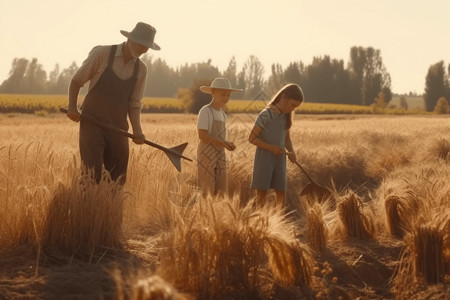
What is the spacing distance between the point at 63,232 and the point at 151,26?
1.82m

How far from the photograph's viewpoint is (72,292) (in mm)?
3395

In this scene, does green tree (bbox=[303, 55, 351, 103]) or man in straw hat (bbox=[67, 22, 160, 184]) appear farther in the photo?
green tree (bbox=[303, 55, 351, 103])

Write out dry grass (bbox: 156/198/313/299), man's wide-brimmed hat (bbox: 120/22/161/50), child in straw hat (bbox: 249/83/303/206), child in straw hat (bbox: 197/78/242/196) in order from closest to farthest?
dry grass (bbox: 156/198/313/299) → man's wide-brimmed hat (bbox: 120/22/161/50) → child in straw hat (bbox: 249/83/303/206) → child in straw hat (bbox: 197/78/242/196)

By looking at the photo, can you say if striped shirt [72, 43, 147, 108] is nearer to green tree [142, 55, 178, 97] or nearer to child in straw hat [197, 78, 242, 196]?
child in straw hat [197, 78, 242, 196]

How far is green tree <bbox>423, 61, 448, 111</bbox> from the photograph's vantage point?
71.2 metres

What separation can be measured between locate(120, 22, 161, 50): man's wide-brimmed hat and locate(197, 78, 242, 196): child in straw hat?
0.84 meters

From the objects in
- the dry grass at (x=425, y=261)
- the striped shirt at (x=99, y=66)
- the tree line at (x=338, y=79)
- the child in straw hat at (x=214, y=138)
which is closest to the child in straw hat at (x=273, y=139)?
the child in straw hat at (x=214, y=138)

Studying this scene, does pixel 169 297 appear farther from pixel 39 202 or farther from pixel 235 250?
pixel 39 202

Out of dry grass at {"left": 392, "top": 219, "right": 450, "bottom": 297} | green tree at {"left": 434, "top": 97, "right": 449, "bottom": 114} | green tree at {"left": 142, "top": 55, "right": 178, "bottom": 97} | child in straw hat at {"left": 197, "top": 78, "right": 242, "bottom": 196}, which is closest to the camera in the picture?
dry grass at {"left": 392, "top": 219, "right": 450, "bottom": 297}

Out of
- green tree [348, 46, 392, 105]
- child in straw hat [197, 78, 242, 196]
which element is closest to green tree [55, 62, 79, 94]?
green tree [348, 46, 392, 105]

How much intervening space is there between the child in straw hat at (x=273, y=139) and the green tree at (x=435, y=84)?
70.1 meters

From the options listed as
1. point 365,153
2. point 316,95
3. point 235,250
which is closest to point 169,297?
point 235,250

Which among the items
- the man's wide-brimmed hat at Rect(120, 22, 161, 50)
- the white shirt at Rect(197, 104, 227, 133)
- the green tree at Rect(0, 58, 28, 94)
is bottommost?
the white shirt at Rect(197, 104, 227, 133)

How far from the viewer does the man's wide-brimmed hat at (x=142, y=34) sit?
4.87m
